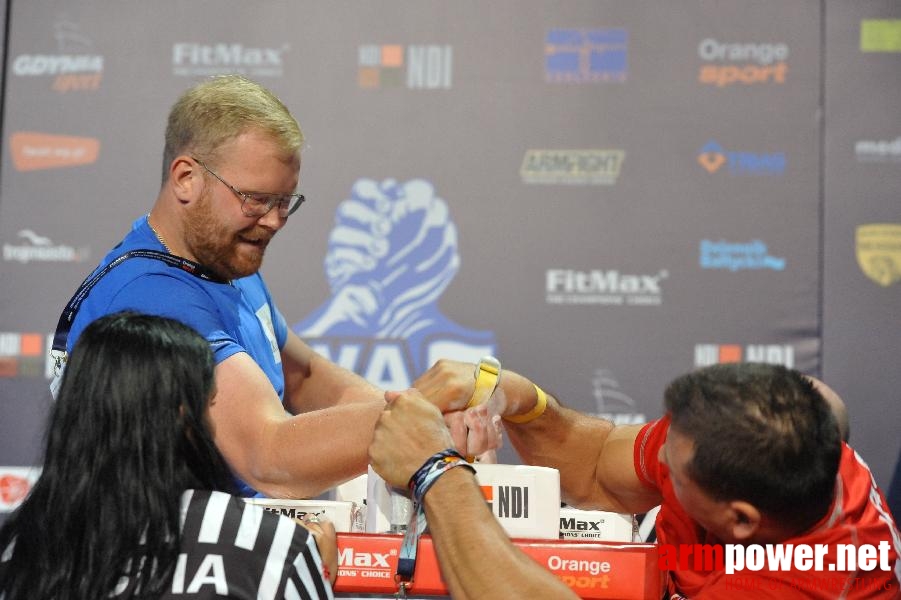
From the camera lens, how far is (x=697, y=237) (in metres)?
4.27

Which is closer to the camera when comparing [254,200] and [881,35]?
[254,200]

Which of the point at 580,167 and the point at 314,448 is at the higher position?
the point at 580,167

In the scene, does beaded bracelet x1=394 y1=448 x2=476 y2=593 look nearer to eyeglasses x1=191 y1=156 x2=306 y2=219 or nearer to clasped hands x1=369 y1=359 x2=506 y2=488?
clasped hands x1=369 y1=359 x2=506 y2=488

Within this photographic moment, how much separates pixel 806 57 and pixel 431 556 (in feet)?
11.1

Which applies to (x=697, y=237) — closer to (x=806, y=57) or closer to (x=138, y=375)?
(x=806, y=57)

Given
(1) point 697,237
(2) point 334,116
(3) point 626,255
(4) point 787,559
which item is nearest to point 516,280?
(3) point 626,255

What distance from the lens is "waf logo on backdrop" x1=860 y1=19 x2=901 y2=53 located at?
4.27m

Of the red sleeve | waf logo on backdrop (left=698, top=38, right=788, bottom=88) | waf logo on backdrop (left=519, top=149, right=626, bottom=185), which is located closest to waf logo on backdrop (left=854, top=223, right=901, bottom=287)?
waf logo on backdrop (left=698, top=38, right=788, bottom=88)

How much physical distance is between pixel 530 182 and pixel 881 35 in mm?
1598

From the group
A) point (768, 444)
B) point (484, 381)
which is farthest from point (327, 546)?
point (768, 444)

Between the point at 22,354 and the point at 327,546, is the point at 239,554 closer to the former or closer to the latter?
the point at 327,546

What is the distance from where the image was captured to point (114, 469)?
4.84ft

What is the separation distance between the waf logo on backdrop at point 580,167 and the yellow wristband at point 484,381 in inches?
96.2

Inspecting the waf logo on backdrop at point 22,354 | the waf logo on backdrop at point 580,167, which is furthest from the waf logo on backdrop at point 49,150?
the waf logo on backdrop at point 580,167
